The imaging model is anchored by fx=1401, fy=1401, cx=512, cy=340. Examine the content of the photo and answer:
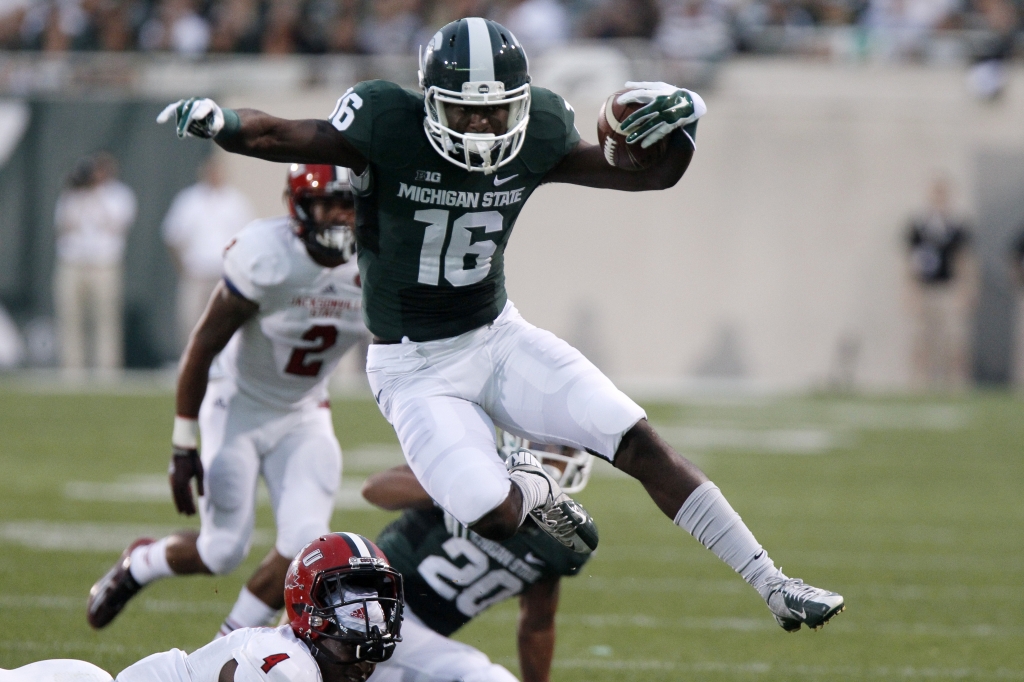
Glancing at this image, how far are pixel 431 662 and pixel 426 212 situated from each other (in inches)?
48.7

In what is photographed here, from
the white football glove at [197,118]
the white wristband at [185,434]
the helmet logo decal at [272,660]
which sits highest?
the white football glove at [197,118]

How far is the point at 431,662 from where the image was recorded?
12.6 feet

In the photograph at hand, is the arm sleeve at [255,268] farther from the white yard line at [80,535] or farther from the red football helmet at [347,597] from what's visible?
the white yard line at [80,535]

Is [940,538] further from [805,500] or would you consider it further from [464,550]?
[464,550]

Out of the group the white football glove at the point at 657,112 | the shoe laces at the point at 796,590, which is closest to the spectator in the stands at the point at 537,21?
the white football glove at the point at 657,112

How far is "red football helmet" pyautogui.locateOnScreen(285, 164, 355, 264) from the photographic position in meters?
4.74

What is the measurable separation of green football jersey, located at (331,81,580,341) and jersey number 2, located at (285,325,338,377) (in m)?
0.93

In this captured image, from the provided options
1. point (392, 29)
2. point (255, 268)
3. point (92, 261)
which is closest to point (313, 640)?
point (255, 268)

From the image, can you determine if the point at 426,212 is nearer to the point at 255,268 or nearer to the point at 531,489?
the point at 531,489

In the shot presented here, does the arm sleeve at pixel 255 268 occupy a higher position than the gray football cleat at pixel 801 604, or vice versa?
the arm sleeve at pixel 255 268

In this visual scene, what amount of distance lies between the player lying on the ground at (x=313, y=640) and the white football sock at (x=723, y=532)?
79 centimetres

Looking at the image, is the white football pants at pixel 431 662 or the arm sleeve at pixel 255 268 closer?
the white football pants at pixel 431 662

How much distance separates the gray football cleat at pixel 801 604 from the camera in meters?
3.40

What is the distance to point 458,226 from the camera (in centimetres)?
389
